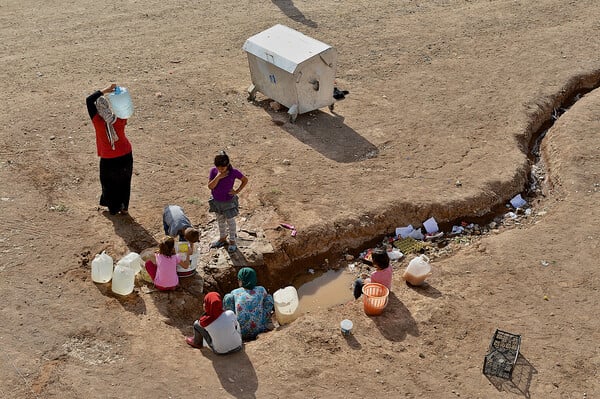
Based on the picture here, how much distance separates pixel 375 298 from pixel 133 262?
7.47ft

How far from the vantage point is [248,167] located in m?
8.00

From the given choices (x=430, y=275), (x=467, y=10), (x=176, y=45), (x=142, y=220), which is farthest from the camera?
(x=467, y=10)

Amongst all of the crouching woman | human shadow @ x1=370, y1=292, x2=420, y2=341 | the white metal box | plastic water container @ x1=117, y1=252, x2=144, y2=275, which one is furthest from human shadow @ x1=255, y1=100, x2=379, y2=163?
the crouching woman

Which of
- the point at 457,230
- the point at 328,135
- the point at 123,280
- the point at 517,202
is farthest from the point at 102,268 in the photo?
the point at 517,202

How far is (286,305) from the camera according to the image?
6.16 metres

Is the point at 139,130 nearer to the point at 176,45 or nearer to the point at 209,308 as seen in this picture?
the point at 176,45

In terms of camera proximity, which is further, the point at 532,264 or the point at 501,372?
the point at 532,264

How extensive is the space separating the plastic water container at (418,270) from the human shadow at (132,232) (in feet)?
8.50

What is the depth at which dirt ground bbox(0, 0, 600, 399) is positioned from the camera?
546 cm

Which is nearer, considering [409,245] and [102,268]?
[102,268]

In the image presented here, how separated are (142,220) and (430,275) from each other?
3.06 meters

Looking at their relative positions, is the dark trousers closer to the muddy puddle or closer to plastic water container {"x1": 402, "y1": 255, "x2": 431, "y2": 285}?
the muddy puddle

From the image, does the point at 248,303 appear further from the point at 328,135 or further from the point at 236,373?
the point at 328,135

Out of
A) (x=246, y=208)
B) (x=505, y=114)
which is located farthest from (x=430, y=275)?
(x=505, y=114)
